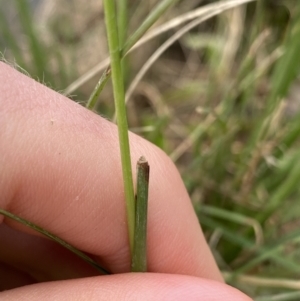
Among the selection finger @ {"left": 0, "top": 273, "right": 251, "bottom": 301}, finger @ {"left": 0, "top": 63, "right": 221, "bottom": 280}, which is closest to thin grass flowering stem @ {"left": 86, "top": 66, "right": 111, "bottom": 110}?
finger @ {"left": 0, "top": 63, "right": 221, "bottom": 280}

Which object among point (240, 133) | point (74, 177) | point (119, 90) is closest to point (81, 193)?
point (74, 177)

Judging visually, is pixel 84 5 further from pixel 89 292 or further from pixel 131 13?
pixel 89 292

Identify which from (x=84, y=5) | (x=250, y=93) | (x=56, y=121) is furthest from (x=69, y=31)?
(x=56, y=121)

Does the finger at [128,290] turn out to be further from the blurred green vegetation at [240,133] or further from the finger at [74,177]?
the blurred green vegetation at [240,133]

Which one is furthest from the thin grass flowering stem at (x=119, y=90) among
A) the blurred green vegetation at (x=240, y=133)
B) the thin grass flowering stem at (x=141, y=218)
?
the blurred green vegetation at (x=240, y=133)

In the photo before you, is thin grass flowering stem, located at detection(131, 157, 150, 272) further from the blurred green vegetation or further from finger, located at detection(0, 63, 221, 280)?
the blurred green vegetation

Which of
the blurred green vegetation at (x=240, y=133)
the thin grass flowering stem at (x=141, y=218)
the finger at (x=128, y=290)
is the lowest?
the finger at (x=128, y=290)
